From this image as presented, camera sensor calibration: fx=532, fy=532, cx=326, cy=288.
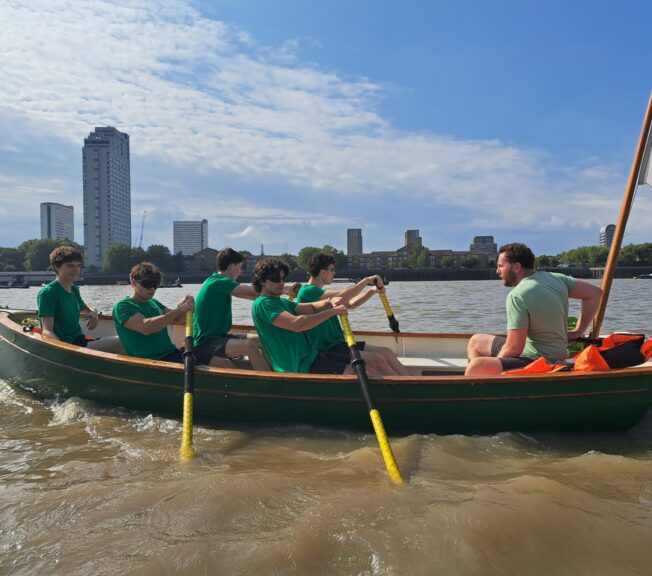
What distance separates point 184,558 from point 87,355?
3.52 m

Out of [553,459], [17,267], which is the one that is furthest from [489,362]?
[17,267]

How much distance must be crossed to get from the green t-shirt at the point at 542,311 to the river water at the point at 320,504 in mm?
793

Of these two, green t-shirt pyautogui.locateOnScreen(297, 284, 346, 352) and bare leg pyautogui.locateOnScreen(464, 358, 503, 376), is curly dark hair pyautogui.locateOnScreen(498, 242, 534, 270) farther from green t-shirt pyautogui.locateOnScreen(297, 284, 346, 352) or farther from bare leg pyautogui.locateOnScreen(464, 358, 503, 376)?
green t-shirt pyautogui.locateOnScreen(297, 284, 346, 352)

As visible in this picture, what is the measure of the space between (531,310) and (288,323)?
2.11 m

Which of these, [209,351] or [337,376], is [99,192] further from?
[337,376]

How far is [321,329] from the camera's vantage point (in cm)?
576

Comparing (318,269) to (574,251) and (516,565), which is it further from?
(574,251)

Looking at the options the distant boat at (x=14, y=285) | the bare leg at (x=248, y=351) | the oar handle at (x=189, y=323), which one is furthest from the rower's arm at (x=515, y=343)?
the distant boat at (x=14, y=285)

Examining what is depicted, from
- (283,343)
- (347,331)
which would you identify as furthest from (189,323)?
(347,331)

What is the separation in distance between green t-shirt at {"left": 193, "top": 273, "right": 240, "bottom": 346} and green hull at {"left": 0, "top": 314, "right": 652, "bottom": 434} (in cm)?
61

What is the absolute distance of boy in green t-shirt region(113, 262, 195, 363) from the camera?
5266 mm

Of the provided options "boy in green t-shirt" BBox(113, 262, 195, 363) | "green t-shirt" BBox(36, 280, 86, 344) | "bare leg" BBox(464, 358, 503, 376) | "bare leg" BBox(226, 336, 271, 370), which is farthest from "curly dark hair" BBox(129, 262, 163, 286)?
"bare leg" BBox(464, 358, 503, 376)

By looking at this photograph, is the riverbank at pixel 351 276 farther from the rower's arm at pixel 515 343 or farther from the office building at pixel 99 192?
the rower's arm at pixel 515 343

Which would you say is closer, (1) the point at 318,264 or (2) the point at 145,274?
(2) the point at 145,274
